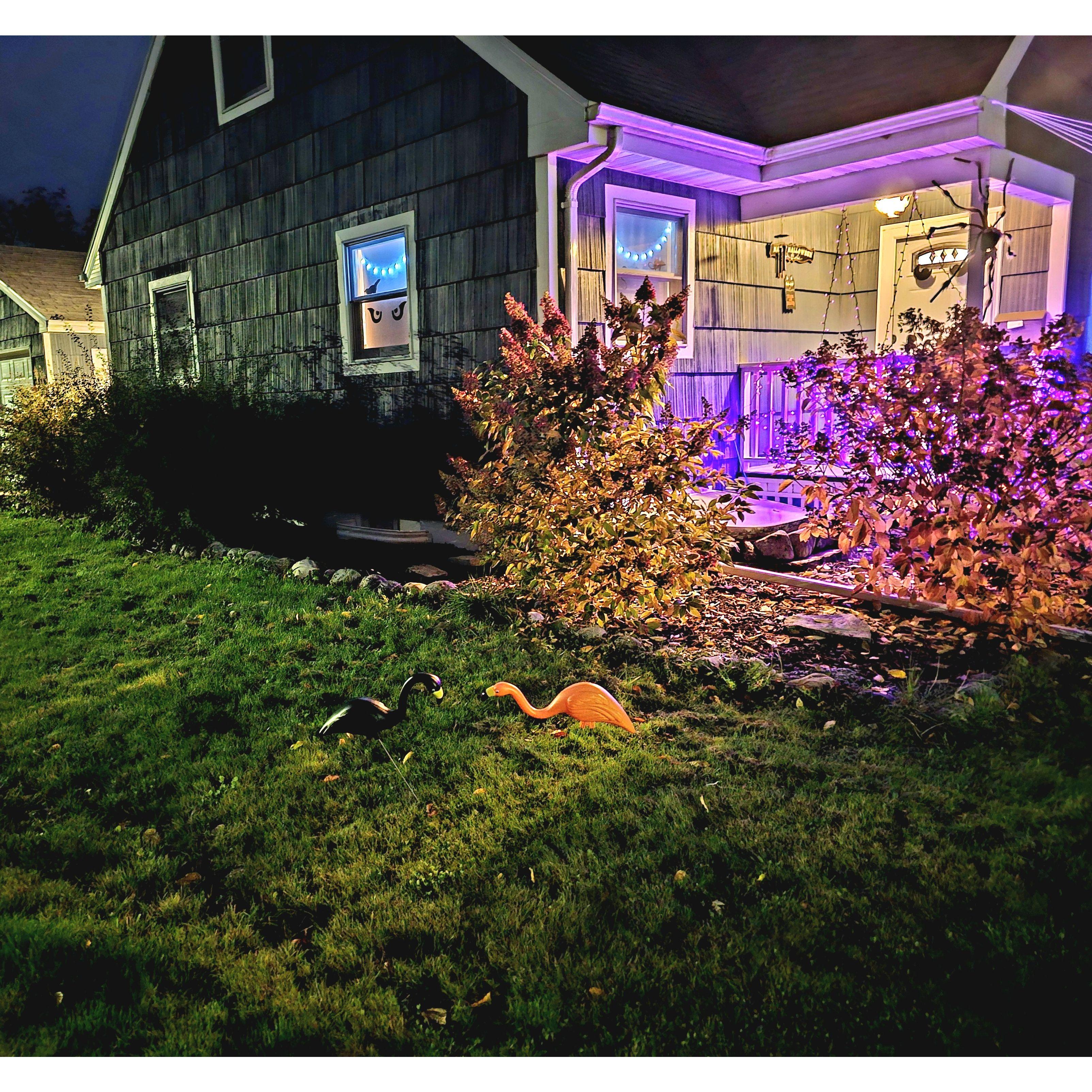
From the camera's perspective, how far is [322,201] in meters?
9.26

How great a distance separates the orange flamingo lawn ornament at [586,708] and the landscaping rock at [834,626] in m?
1.56

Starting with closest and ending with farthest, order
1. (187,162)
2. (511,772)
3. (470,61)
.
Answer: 1. (511,772)
2. (470,61)
3. (187,162)

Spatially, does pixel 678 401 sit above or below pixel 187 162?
below

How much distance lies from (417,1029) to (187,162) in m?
11.6

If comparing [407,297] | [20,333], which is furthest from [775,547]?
[20,333]

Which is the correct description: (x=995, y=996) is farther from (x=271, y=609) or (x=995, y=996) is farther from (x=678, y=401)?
(x=678, y=401)

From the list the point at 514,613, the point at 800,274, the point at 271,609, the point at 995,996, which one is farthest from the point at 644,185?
the point at 995,996

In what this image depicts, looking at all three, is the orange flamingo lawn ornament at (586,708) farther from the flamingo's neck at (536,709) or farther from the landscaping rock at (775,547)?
the landscaping rock at (775,547)

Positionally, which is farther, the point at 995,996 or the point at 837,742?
the point at 837,742

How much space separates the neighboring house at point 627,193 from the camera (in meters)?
6.81

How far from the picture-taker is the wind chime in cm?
878

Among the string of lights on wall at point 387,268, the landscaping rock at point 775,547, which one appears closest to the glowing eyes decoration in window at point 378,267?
the string of lights on wall at point 387,268

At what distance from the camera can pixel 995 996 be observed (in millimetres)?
2238

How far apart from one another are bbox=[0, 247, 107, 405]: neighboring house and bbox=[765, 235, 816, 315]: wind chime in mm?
13176
